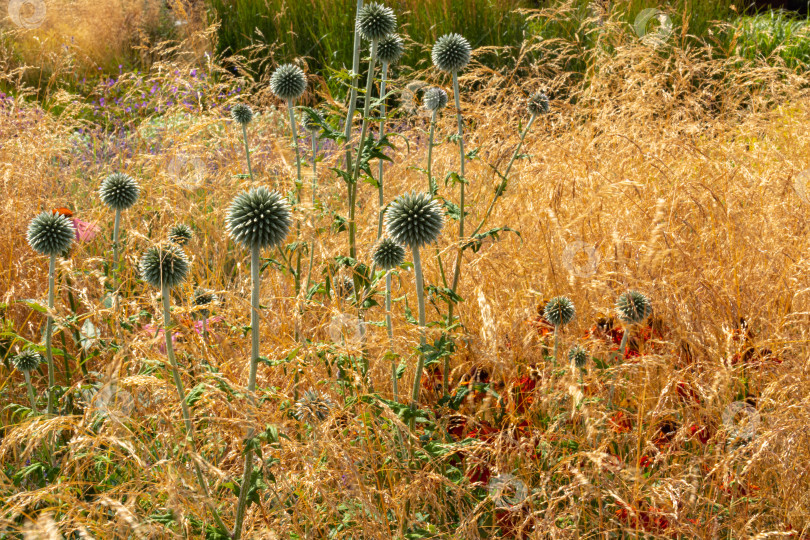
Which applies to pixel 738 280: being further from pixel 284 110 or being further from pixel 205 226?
pixel 284 110

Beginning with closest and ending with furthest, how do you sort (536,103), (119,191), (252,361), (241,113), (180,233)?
(252,361)
(119,191)
(180,233)
(536,103)
(241,113)

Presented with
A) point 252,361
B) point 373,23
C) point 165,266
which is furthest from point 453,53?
point 252,361

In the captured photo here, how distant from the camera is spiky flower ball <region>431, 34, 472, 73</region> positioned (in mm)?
2938

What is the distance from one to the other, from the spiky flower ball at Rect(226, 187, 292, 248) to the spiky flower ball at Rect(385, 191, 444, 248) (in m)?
0.36

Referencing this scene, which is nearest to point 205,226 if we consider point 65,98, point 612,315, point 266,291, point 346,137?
point 266,291

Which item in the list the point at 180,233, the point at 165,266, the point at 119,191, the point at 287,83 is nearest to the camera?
the point at 165,266

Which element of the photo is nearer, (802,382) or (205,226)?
(802,382)

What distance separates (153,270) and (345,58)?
5.31 m

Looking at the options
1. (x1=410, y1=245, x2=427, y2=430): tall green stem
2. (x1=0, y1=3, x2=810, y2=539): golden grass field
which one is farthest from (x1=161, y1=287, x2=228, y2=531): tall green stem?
(x1=410, y1=245, x2=427, y2=430): tall green stem

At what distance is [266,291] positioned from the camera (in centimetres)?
308

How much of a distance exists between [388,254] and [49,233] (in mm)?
1144

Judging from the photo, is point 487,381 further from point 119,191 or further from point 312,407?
point 119,191

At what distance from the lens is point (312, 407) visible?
5.97 feet

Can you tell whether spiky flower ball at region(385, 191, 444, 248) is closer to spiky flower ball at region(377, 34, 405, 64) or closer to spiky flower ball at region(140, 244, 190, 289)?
spiky flower ball at region(140, 244, 190, 289)
